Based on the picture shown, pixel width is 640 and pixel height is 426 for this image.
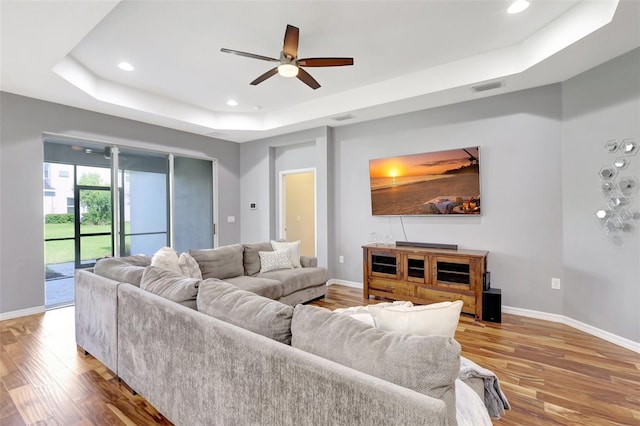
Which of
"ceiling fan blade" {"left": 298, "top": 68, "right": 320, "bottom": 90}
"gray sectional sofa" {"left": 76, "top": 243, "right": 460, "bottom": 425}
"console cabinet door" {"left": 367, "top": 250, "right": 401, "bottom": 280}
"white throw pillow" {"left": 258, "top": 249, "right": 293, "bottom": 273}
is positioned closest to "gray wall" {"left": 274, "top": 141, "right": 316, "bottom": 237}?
"white throw pillow" {"left": 258, "top": 249, "right": 293, "bottom": 273}

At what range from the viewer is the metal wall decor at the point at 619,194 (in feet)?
9.59

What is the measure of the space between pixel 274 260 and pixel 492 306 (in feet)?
8.90

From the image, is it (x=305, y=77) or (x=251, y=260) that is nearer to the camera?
(x=305, y=77)

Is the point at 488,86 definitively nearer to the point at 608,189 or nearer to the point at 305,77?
the point at 608,189

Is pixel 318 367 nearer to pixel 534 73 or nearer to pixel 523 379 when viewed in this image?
pixel 523 379

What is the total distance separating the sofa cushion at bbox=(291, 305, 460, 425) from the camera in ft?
3.19

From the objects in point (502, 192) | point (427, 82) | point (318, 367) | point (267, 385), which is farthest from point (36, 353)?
point (502, 192)

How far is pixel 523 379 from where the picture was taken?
2.37 m

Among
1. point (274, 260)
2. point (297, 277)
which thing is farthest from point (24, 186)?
point (297, 277)

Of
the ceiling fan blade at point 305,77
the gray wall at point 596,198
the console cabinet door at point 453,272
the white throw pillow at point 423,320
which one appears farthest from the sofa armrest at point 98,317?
the gray wall at point 596,198

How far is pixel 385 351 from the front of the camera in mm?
1075

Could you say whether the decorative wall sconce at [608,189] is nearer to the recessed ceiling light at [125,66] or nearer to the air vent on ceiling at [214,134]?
the recessed ceiling light at [125,66]

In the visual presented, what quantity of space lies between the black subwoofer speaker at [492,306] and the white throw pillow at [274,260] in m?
2.44

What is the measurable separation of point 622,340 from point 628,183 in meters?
1.50
